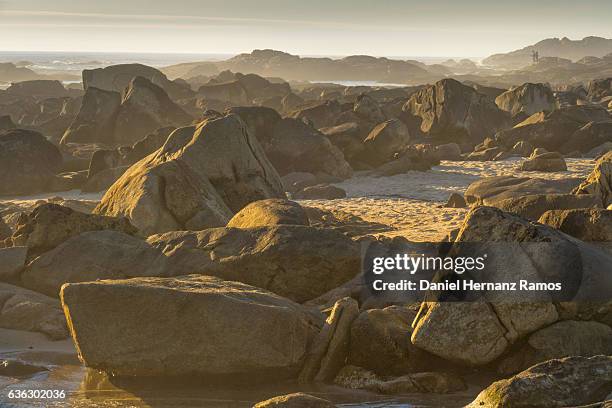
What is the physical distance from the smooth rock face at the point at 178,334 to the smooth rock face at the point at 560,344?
2.14 m

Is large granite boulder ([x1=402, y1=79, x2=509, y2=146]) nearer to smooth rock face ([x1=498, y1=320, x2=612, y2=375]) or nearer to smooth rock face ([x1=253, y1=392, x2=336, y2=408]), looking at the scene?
smooth rock face ([x1=498, y1=320, x2=612, y2=375])

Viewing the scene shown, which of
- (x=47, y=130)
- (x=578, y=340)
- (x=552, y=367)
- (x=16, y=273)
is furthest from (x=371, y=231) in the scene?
(x=47, y=130)

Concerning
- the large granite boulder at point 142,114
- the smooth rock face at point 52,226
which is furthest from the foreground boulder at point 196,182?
the large granite boulder at point 142,114

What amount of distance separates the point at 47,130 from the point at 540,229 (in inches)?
1495

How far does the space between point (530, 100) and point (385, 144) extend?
18030 millimetres

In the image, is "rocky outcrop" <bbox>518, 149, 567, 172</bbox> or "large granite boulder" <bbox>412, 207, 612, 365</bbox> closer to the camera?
"large granite boulder" <bbox>412, 207, 612, 365</bbox>

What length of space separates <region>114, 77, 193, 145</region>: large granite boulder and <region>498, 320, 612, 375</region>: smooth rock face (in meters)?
29.1

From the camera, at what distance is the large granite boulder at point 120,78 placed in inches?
2158

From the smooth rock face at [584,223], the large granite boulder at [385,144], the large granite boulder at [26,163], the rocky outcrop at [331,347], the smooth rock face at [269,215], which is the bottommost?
the large granite boulder at [26,163]

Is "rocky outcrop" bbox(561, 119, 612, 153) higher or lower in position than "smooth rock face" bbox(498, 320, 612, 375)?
lower

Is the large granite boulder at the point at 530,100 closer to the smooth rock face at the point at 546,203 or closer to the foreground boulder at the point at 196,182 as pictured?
the foreground boulder at the point at 196,182

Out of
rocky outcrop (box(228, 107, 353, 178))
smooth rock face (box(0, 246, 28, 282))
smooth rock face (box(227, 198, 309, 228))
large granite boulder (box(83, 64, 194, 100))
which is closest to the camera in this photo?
→ smooth rock face (box(0, 246, 28, 282))

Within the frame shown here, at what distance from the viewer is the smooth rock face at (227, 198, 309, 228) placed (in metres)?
12.6

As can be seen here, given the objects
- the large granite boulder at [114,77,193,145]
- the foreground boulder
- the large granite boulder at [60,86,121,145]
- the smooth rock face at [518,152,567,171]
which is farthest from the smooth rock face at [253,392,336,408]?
the large granite boulder at [60,86,121,145]
